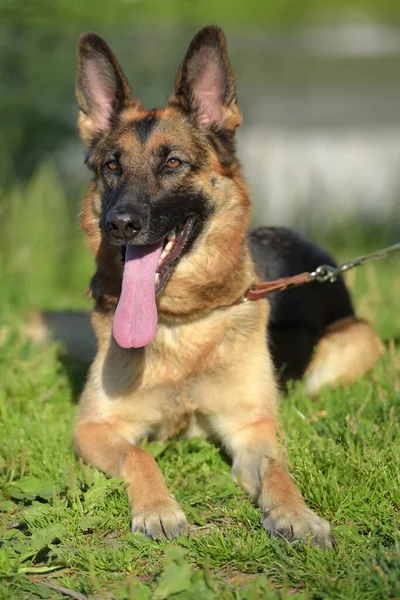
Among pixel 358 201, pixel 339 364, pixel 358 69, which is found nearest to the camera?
pixel 339 364

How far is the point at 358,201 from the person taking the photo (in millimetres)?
10703

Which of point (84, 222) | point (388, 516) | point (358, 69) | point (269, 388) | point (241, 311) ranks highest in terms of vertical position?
point (358, 69)

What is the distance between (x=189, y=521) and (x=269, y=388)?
1.08 m

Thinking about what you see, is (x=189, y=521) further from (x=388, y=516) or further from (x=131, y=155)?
(x=131, y=155)

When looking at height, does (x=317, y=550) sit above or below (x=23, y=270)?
below

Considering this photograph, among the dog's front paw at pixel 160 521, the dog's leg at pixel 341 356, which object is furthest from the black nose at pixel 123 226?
the dog's leg at pixel 341 356

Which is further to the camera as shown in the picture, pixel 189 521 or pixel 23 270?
pixel 23 270

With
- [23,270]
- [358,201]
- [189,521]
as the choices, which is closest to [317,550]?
[189,521]

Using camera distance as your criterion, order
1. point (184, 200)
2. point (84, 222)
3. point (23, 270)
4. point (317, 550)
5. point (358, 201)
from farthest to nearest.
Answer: point (358, 201) → point (23, 270) → point (84, 222) → point (184, 200) → point (317, 550)

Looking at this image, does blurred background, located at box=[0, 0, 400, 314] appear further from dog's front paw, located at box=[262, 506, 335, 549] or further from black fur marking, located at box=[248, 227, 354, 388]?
dog's front paw, located at box=[262, 506, 335, 549]

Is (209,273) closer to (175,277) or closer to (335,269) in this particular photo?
(175,277)

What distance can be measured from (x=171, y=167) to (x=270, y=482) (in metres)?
1.81

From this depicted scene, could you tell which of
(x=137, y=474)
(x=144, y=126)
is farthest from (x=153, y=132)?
(x=137, y=474)

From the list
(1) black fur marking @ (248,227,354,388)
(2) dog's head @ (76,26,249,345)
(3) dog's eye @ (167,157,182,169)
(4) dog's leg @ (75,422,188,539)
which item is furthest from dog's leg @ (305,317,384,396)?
(3) dog's eye @ (167,157,182,169)
